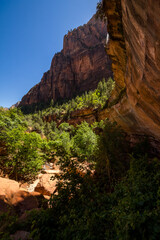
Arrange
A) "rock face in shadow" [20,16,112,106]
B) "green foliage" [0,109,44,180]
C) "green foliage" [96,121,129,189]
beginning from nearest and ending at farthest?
"green foliage" [96,121,129,189], "green foliage" [0,109,44,180], "rock face in shadow" [20,16,112,106]

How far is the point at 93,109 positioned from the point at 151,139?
89.1 ft

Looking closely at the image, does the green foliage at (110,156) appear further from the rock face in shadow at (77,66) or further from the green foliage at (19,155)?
the rock face in shadow at (77,66)

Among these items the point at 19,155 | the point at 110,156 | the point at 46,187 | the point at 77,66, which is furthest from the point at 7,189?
the point at 77,66

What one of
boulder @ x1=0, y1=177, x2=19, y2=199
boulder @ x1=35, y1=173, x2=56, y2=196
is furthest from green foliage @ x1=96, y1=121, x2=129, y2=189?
boulder @ x1=0, y1=177, x2=19, y2=199

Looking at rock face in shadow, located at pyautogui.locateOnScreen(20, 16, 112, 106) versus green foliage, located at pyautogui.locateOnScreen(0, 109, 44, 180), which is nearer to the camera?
green foliage, located at pyautogui.locateOnScreen(0, 109, 44, 180)

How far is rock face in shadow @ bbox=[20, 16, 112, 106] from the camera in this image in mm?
75125

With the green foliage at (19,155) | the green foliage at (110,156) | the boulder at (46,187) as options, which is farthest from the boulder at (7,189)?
the green foliage at (110,156)

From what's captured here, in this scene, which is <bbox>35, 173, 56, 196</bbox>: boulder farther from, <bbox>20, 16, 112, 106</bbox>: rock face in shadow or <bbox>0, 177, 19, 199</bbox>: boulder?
<bbox>20, 16, 112, 106</bbox>: rock face in shadow

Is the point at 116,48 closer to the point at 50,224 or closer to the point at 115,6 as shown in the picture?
the point at 115,6

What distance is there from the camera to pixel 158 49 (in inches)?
98.2

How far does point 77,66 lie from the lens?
81.4 m

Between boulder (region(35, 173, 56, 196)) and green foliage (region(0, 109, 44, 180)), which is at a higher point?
green foliage (region(0, 109, 44, 180))

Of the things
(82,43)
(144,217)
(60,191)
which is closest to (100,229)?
(144,217)

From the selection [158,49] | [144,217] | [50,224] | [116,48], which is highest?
[116,48]
